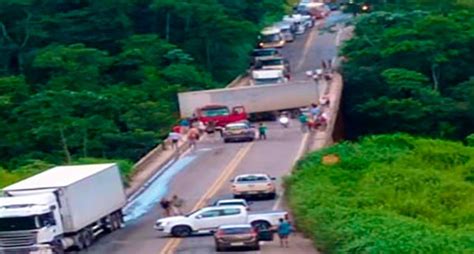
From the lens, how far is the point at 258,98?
282 ft

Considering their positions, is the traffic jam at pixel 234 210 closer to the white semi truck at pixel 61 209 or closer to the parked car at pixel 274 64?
the white semi truck at pixel 61 209

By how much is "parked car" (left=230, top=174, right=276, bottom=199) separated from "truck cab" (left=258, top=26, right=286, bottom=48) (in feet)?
195

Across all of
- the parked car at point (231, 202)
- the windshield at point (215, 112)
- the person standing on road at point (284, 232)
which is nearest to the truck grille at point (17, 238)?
the person standing on road at point (284, 232)

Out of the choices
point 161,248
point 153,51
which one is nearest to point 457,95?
point 153,51

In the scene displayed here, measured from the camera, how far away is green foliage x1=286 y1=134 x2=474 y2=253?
40375 mm

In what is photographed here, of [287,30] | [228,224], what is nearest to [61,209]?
[228,224]

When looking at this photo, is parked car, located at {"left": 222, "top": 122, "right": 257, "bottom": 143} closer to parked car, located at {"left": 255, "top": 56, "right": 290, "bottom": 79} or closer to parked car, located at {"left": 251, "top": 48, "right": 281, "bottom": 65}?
parked car, located at {"left": 255, "top": 56, "right": 290, "bottom": 79}

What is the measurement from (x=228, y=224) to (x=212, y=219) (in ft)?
3.93

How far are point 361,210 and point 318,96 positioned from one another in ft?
135

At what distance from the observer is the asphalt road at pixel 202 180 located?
49375mm

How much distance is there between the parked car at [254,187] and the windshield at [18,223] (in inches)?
521

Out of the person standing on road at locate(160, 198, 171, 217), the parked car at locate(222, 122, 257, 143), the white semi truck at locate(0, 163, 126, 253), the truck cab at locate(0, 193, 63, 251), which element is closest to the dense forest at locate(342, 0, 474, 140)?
the parked car at locate(222, 122, 257, 143)

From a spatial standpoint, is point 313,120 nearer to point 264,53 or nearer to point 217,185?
point 217,185

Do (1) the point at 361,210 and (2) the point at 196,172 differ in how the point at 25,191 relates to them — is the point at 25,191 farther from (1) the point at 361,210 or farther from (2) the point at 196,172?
(2) the point at 196,172
